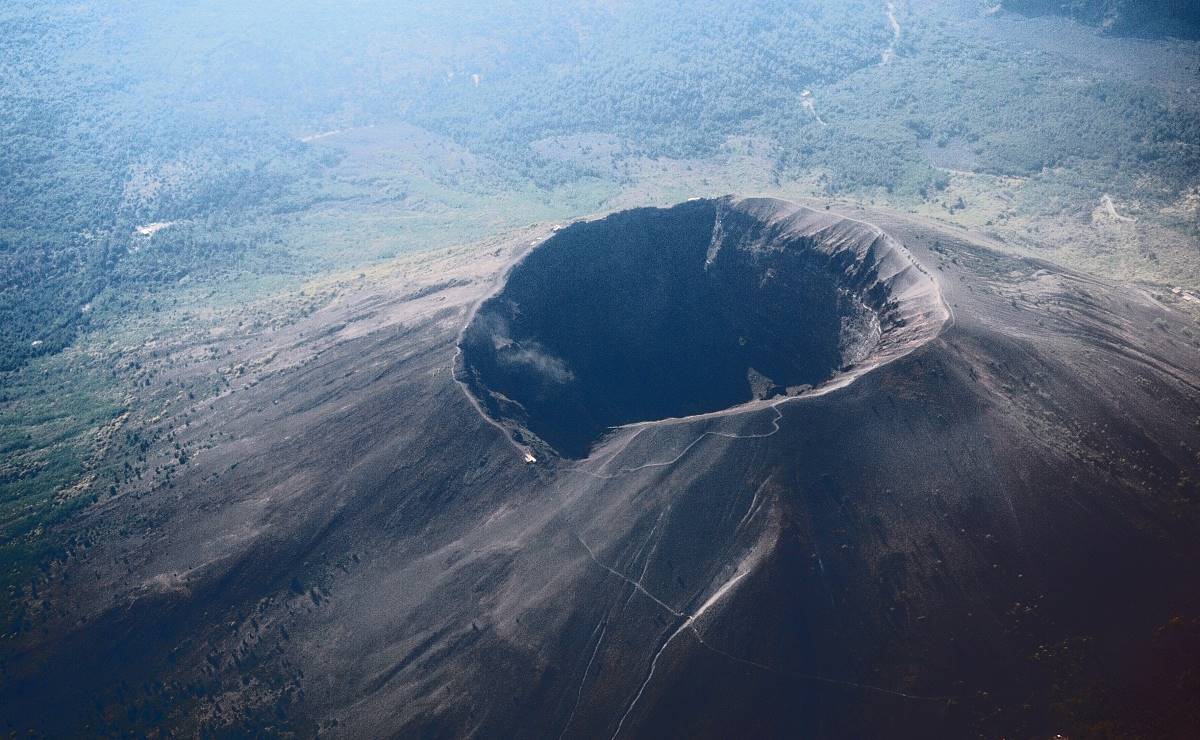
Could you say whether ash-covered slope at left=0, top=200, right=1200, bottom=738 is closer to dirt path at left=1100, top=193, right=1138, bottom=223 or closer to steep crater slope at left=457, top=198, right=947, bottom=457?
steep crater slope at left=457, top=198, right=947, bottom=457

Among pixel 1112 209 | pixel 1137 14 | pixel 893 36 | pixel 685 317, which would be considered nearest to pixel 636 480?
pixel 685 317

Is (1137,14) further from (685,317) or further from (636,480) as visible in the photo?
(636,480)

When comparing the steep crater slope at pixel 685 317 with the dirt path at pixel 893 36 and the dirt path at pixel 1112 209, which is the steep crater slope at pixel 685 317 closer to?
the dirt path at pixel 1112 209

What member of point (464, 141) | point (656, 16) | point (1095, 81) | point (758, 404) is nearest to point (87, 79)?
point (464, 141)

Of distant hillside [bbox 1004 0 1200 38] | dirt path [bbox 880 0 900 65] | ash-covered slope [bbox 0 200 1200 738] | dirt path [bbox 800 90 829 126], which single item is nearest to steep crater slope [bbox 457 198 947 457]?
ash-covered slope [bbox 0 200 1200 738]

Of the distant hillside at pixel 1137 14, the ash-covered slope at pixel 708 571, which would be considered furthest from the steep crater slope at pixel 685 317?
the distant hillside at pixel 1137 14

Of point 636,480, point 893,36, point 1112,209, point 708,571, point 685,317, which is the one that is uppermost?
point 893,36

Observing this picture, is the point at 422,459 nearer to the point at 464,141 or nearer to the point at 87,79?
the point at 464,141
